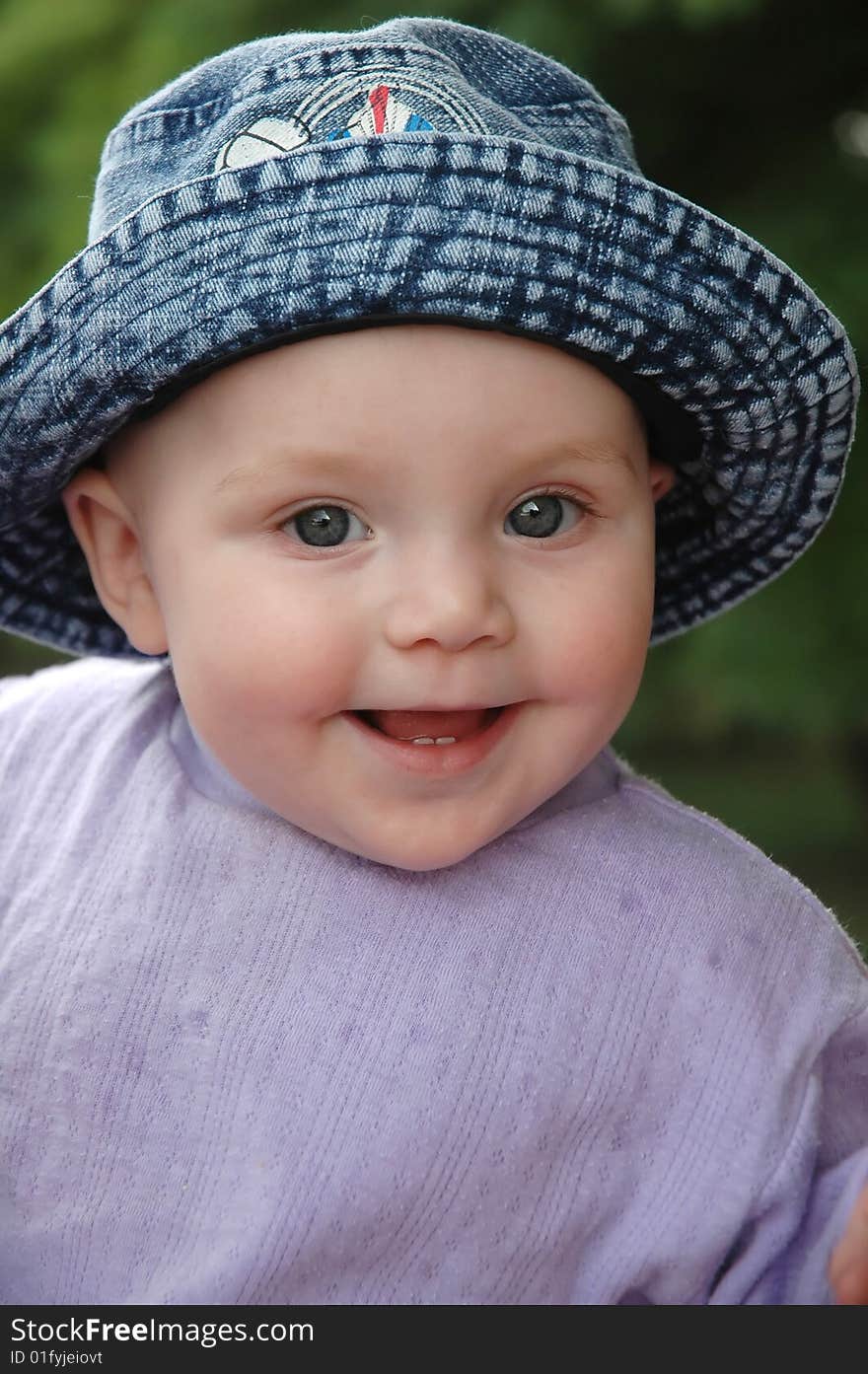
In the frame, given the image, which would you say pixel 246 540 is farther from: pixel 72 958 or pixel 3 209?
pixel 3 209

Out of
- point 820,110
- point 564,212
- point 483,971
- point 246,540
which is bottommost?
point 483,971

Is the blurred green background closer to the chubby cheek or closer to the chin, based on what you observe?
the chubby cheek

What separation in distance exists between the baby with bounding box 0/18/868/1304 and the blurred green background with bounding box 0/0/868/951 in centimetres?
115

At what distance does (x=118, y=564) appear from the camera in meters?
1.48

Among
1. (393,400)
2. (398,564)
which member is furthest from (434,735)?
(393,400)

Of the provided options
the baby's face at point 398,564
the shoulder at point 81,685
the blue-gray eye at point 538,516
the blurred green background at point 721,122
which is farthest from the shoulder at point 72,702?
the blurred green background at point 721,122

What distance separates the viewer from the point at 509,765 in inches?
52.8

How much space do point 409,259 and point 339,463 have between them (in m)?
0.16

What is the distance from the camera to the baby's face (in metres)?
1.23

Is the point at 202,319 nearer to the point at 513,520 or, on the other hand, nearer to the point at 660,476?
the point at 513,520

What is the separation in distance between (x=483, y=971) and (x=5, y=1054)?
0.41 meters

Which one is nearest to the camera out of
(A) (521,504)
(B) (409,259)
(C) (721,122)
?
(B) (409,259)

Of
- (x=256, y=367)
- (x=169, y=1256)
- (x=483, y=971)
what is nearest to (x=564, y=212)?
(x=256, y=367)

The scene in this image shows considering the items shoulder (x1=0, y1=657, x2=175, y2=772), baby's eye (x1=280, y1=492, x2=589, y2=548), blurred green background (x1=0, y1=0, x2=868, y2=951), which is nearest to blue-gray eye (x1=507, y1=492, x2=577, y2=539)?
baby's eye (x1=280, y1=492, x2=589, y2=548)
